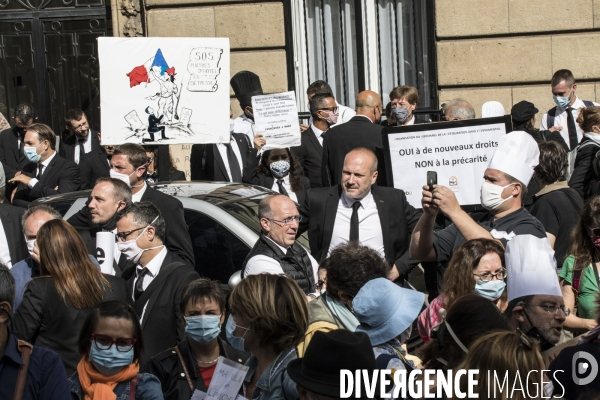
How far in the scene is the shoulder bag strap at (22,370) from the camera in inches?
163

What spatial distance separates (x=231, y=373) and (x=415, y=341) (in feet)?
7.90

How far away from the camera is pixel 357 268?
4.96 m

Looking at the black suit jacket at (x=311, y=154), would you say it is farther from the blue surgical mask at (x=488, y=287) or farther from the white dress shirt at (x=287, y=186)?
the blue surgical mask at (x=488, y=287)

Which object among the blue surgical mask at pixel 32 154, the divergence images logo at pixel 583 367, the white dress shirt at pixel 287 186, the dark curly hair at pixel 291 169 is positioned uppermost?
the blue surgical mask at pixel 32 154

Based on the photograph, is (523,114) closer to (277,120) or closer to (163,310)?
(277,120)

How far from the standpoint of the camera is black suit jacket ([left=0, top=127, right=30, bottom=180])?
38.0ft

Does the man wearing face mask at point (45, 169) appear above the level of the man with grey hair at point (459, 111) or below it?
below

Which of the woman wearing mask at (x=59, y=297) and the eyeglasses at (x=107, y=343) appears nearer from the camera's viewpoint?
the eyeglasses at (x=107, y=343)

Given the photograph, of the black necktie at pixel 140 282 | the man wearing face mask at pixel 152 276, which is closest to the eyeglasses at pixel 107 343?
the man wearing face mask at pixel 152 276

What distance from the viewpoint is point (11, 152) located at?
11.8 m

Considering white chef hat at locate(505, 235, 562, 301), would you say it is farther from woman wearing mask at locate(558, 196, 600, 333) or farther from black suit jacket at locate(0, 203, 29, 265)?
black suit jacket at locate(0, 203, 29, 265)

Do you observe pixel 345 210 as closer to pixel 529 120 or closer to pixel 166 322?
pixel 166 322

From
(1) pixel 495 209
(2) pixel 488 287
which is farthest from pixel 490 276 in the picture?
(1) pixel 495 209

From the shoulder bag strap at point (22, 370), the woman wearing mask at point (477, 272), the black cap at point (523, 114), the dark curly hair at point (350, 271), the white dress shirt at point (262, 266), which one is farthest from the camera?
the black cap at point (523, 114)
